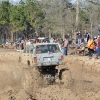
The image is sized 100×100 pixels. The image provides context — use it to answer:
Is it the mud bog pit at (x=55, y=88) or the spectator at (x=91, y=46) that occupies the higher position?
the spectator at (x=91, y=46)

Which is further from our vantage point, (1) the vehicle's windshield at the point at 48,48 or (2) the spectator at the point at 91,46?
(2) the spectator at the point at 91,46

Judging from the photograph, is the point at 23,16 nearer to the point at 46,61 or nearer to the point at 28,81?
the point at 46,61

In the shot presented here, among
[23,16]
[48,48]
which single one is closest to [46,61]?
[48,48]

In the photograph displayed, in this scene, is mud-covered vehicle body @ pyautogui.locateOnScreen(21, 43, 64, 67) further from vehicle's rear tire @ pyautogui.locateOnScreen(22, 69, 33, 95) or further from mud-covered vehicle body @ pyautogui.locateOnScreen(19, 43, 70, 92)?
vehicle's rear tire @ pyautogui.locateOnScreen(22, 69, 33, 95)

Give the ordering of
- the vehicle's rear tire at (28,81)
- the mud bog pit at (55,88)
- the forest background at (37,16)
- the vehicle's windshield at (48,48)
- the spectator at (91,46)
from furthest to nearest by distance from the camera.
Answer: the forest background at (37,16) → the spectator at (91,46) → the vehicle's windshield at (48,48) → the vehicle's rear tire at (28,81) → the mud bog pit at (55,88)

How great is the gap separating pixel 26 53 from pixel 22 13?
136 feet

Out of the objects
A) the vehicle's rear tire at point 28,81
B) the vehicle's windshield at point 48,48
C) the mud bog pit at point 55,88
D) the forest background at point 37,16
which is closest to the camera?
the mud bog pit at point 55,88

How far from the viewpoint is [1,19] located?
182ft

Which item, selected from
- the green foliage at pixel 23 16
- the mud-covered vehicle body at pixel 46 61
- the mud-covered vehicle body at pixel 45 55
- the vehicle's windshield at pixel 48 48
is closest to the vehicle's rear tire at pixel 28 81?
the mud-covered vehicle body at pixel 46 61

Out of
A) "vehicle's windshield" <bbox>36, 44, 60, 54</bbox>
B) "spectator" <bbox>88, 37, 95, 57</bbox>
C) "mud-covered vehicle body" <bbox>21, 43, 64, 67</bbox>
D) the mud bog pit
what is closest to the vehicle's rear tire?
the mud bog pit

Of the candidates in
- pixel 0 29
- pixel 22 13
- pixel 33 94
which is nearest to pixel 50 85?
pixel 33 94

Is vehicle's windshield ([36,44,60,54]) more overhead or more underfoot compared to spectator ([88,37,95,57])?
more overhead

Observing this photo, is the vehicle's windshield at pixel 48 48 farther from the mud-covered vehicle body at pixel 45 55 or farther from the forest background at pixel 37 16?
the forest background at pixel 37 16

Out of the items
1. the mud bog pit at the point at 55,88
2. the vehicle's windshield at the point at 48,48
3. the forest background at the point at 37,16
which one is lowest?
the mud bog pit at the point at 55,88
